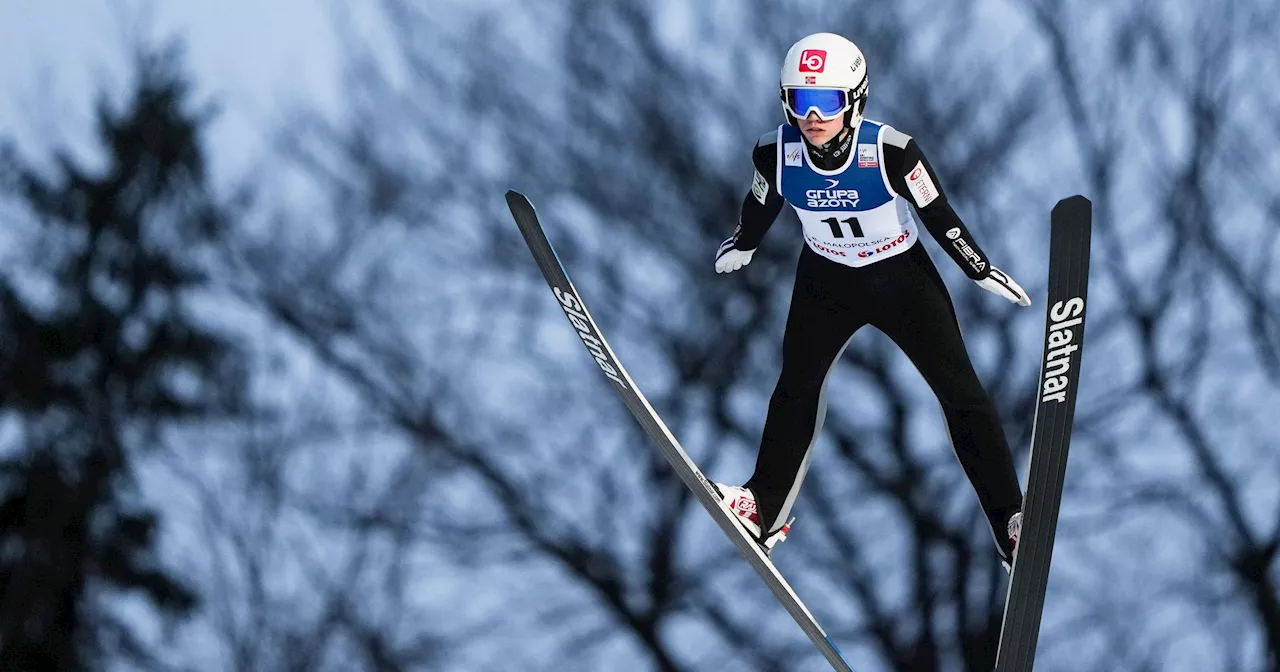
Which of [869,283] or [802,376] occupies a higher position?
[869,283]

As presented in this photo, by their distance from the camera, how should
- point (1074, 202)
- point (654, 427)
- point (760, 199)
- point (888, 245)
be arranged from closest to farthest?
point (1074, 202) < point (888, 245) < point (760, 199) < point (654, 427)

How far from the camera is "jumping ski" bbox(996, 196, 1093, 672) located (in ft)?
18.8

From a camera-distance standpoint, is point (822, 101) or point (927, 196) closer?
point (822, 101)

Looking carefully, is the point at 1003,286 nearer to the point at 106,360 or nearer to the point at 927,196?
the point at 927,196

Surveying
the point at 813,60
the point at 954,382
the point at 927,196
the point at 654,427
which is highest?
the point at 813,60

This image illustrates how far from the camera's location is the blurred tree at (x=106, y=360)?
821 inches

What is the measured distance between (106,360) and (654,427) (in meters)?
16.6

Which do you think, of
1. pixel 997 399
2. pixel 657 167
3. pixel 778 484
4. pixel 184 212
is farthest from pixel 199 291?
pixel 778 484

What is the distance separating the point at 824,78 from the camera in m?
5.90

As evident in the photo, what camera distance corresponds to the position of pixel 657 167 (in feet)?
63.0

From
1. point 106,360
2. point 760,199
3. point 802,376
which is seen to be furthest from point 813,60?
point 106,360

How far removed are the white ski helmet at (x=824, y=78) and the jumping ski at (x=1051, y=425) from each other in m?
0.81

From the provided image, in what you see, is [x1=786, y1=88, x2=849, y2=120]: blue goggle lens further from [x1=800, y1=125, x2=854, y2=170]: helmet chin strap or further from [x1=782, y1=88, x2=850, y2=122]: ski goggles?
[x1=800, y1=125, x2=854, y2=170]: helmet chin strap

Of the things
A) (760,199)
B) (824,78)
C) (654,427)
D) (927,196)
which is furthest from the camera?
(654,427)
